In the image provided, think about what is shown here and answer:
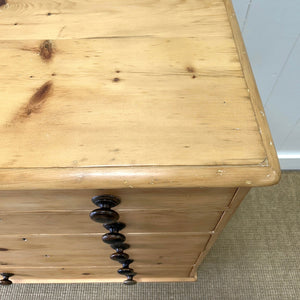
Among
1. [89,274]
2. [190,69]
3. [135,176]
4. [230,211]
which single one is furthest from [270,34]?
[89,274]

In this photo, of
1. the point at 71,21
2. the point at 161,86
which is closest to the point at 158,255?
the point at 161,86

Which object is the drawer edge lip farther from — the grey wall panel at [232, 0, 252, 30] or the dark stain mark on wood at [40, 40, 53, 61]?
→ the grey wall panel at [232, 0, 252, 30]

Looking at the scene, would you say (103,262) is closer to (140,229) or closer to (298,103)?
(140,229)

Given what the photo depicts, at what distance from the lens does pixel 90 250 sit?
2.41 ft

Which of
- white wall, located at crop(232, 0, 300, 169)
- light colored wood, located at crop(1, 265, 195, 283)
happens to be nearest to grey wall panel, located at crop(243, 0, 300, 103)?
white wall, located at crop(232, 0, 300, 169)

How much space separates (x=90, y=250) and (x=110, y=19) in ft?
1.78

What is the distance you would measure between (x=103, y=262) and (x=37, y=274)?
27 centimetres

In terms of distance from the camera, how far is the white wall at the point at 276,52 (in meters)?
0.76

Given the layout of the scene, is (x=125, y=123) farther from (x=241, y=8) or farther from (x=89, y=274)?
(x=89, y=274)

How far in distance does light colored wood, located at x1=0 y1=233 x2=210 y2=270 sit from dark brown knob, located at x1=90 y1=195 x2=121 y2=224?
0.66 ft

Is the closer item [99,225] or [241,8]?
[99,225]

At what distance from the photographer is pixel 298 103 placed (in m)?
1.00

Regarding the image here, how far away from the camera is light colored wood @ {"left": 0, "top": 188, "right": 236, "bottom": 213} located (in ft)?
1.50

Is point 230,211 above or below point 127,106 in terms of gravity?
below
